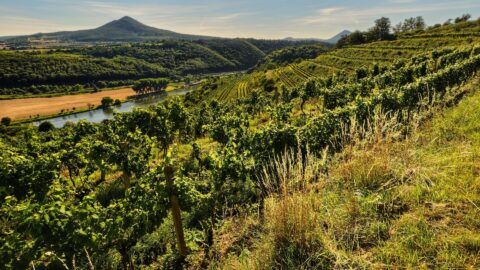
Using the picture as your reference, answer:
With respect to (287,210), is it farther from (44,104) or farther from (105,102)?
(44,104)

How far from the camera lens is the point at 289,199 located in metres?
3.58

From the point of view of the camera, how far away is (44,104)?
4077 inches

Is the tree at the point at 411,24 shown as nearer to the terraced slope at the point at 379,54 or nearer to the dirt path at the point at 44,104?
the terraced slope at the point at 379,54

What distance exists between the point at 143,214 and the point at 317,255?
11.0ft

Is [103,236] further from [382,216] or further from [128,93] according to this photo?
[128,93]

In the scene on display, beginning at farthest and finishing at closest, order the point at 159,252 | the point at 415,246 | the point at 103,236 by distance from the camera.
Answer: the point at 159,252
the point at 103,236
the point at 415,246

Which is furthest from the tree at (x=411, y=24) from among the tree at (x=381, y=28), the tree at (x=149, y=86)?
the tree at (x=149, y=86)

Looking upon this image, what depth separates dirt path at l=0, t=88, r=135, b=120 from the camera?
90438 millimetres

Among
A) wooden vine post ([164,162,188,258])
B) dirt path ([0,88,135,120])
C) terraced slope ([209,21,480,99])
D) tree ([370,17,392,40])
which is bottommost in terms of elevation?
dirt path ([0,88,135,120])

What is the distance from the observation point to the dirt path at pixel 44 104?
297ft

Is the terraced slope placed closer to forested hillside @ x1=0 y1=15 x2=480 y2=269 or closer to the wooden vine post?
forested hillside @ x1=0 y1=15 x2=480 y2=269

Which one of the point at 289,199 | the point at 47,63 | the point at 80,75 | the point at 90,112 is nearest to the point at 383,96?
the point at 289,199

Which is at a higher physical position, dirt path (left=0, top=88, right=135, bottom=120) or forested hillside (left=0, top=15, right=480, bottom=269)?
forested hillside (left=0, top=15, right=480, bottom=269)

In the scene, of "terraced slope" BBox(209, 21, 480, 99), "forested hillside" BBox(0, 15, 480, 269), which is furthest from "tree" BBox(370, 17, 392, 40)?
"forested hillside" BBox(0, 15, 480, 269)
